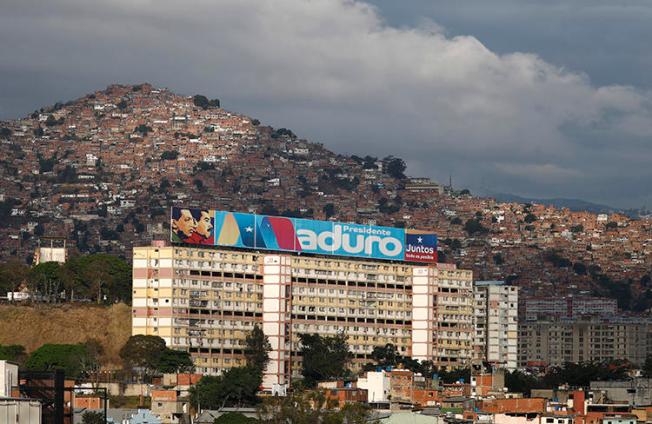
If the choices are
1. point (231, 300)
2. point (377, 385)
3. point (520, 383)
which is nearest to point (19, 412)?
point (377, 385)

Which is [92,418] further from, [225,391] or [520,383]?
[520,383]

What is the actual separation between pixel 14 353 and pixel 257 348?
883 inches

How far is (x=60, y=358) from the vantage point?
17300 centimetres

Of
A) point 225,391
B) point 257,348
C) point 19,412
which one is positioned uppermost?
point 257,348

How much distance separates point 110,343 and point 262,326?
1450cm

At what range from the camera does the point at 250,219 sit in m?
191

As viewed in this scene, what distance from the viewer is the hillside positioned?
18875 centimetres

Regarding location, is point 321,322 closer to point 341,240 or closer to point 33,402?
point 341,240

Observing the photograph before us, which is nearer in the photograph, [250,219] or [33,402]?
[33,402]

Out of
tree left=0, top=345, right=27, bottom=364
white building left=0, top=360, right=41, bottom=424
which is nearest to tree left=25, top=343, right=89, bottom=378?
tree left=0, top=345, right=27, bottom=364

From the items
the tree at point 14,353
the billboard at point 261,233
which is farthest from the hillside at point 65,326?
the billboard at point 261,233

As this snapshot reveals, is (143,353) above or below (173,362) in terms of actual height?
above

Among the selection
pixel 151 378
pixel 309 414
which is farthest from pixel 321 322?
pixel 309 414

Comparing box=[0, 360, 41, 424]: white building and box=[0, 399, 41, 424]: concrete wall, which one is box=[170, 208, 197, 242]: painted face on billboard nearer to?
box=[0, 360, 41, 424]: white building
